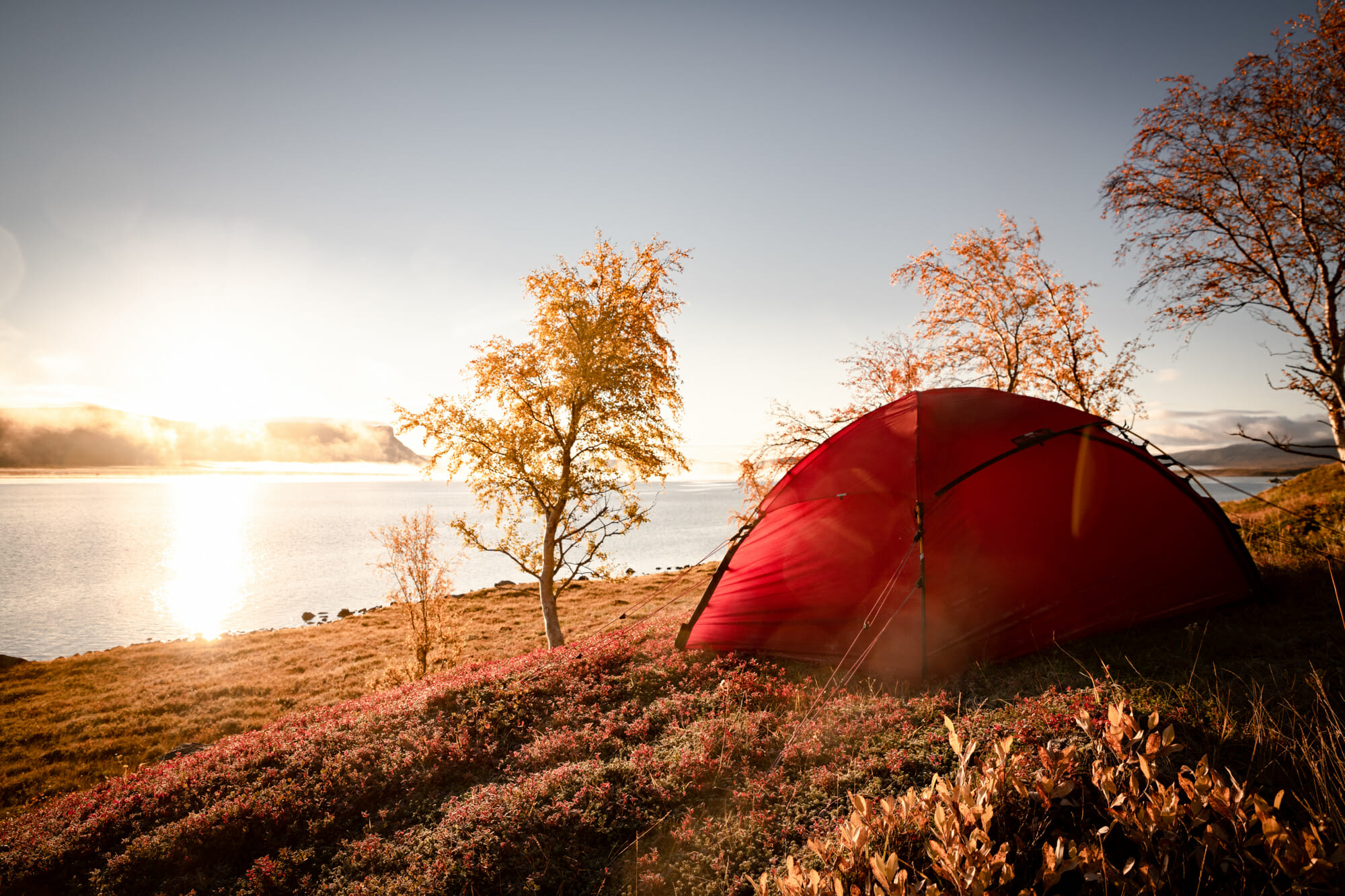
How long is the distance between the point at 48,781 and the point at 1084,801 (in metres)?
20.8

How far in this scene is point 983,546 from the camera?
6656mm

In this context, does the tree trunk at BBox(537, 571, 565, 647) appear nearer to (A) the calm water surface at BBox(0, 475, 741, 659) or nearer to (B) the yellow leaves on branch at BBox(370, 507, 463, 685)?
(B) the yellow leaves on branch at BBox(370, 507, 463, 685)

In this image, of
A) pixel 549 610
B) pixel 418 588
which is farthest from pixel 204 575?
pixel 549 610

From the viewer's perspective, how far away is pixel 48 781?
12828 mm

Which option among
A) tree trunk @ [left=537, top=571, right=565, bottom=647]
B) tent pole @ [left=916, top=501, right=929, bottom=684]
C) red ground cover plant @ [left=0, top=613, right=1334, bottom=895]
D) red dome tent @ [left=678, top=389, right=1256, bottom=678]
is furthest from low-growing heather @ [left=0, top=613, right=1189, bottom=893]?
tree trunk @ [left=537, top=571, right=565, bottom=647]

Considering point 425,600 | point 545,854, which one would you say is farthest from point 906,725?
point 425,600

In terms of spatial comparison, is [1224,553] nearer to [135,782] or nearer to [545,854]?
[545,854]

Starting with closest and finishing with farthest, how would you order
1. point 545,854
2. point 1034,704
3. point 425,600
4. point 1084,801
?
1. point 1084,801
2. point 545,854
3. point 1034,704
4. point 425,600

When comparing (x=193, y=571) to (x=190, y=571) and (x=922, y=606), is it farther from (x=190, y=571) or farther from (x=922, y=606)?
(x=922, y=606)

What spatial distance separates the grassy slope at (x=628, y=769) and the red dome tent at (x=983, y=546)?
1.26 ft

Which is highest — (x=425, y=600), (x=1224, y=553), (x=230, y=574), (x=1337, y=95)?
(x=1337, y=95)

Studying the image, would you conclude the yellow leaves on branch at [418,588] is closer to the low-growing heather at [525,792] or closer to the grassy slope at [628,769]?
the low-growing heather at [525,792]

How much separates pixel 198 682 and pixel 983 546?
28.2 meters

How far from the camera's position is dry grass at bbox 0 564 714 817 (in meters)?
14.5
